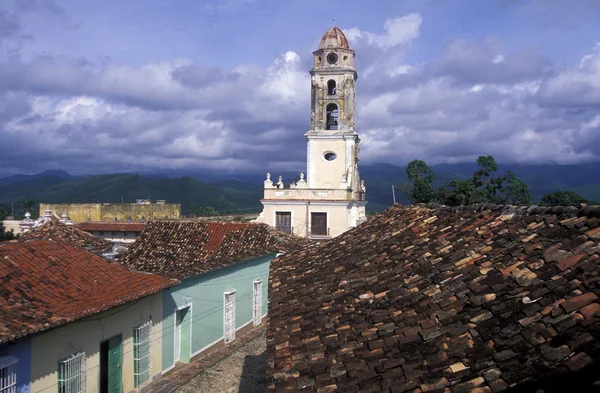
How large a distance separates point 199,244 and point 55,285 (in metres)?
9.21

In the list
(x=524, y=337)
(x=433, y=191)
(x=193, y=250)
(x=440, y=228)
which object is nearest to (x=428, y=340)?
(x=524, y=337)

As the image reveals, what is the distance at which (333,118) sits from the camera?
32.8 m

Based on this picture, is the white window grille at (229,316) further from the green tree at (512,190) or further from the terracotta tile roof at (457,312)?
the green tree at (512,190)

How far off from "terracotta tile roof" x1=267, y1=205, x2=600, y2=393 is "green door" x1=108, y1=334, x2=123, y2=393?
16.5 feet

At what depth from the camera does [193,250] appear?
18.2 metres

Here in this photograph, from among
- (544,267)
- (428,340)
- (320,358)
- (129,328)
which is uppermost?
(544,267)

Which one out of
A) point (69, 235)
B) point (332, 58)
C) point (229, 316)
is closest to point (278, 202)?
point (332, 58)

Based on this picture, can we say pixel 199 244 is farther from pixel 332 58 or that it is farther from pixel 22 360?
pixel 332 58

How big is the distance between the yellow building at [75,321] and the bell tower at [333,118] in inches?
830

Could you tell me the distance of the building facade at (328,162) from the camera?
31156 millimetres

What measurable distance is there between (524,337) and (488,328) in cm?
39

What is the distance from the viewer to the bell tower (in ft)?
103

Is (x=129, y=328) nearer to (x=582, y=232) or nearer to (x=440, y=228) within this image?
(x=440, y=228)

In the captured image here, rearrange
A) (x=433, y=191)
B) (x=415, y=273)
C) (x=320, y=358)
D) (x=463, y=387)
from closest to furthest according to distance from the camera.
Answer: (x=463, y=387)
(x=320, y=358)
(x=415, y=273)
(x=433, y=191)
